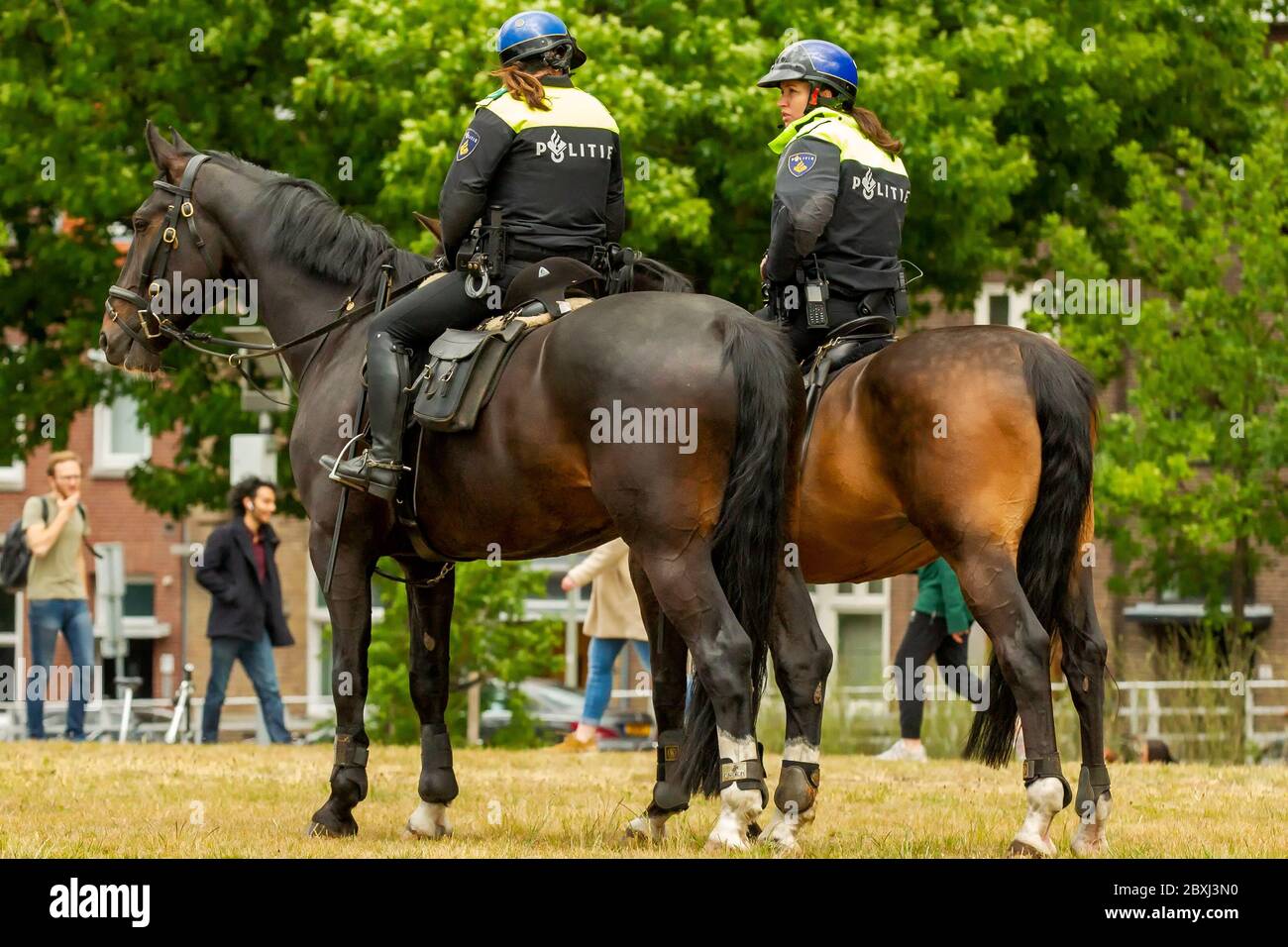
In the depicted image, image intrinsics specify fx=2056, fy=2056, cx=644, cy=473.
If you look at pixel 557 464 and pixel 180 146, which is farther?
pixel 180 146

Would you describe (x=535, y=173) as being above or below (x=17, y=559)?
above

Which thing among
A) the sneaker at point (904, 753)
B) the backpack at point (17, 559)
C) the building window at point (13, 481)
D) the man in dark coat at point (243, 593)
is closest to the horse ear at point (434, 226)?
the sneaker at point (904, 753)

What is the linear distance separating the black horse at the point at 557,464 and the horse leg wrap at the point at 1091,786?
1.33m

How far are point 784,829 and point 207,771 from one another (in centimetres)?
573

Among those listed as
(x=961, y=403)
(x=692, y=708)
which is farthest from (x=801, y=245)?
(x=692, y=708)

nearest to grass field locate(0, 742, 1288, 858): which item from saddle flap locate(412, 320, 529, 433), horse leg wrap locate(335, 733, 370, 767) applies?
horse leg wrap locate(335, 733, 370, 767)

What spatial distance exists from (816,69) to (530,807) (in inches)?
156

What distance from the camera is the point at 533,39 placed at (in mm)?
8742

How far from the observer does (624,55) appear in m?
19.6

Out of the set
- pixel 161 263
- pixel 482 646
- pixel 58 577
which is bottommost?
pixel 482 646

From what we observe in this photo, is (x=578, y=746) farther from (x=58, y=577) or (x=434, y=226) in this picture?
(x=434, y=226)

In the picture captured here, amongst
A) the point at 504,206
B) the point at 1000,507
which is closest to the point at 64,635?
the point at 504,206

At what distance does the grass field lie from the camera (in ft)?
27.7

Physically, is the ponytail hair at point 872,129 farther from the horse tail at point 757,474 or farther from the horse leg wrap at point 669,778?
the horse leg wrap at point 669,778
